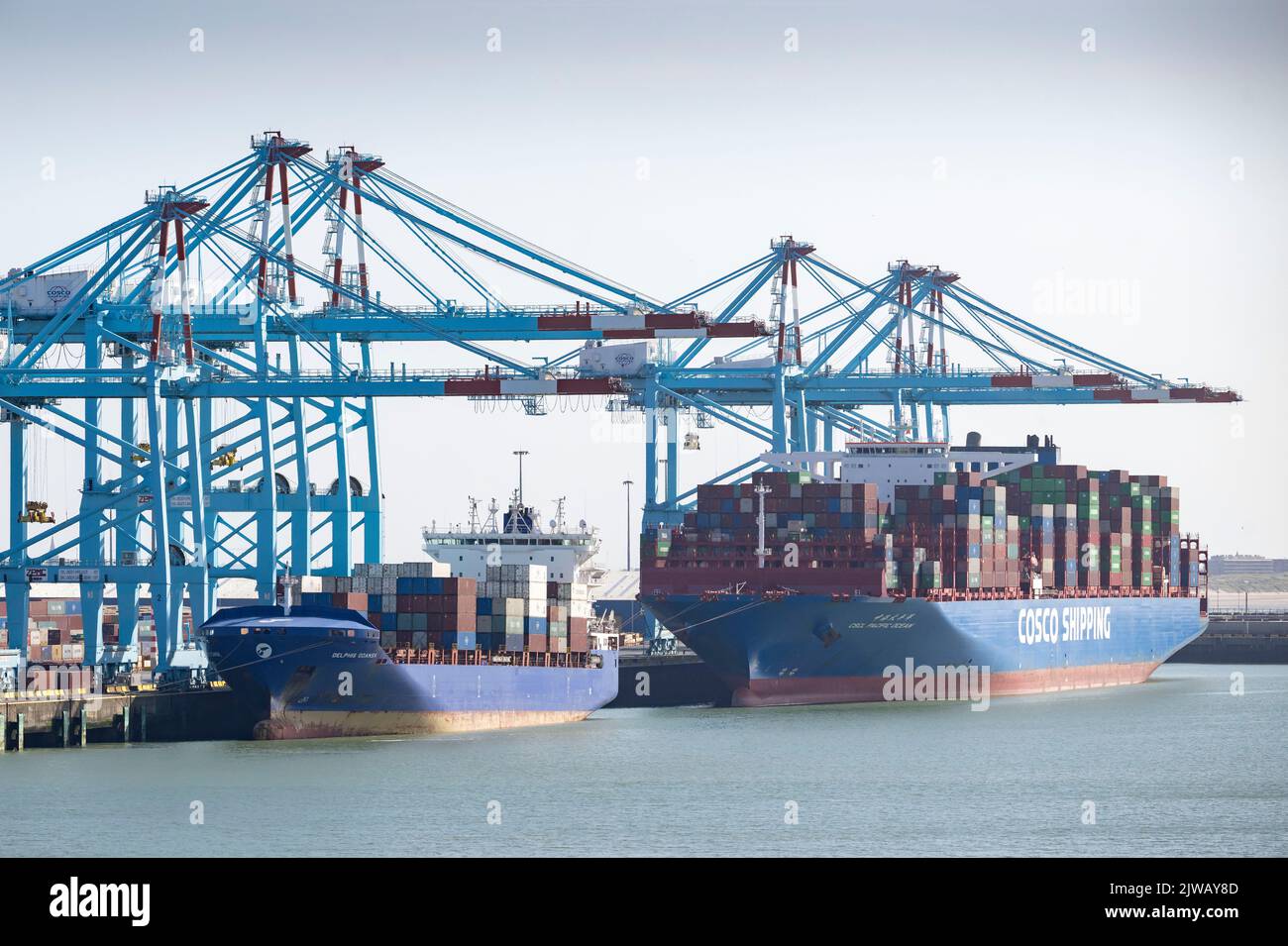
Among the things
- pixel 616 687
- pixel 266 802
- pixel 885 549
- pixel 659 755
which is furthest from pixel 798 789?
pixel 885 549

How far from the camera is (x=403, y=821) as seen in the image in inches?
1270

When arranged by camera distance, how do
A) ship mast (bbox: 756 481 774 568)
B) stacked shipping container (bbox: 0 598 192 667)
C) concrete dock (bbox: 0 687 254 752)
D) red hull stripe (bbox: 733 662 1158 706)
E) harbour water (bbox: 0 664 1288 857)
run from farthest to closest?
stacked shipping container (bbox: 0 598 192 667) < ship mast (bbox: 756 481 774 568) < red hull stripe (bbox: 733 662 1158 706) < concrete dock (bbox: 0 687 254 752) < harbour water (bbox: 0 664 1288 857)

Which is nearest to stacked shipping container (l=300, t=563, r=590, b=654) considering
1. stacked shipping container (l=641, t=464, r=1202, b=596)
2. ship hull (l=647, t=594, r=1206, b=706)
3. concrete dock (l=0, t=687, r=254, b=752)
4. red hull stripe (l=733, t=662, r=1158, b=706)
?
concrete dock (l=0, t=687, r=254, b=752)

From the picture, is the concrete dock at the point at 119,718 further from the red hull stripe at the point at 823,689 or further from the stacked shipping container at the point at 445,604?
the red hull stripe at the point at 823,689

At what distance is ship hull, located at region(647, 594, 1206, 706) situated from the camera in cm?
6038

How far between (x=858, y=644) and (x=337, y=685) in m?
20.2

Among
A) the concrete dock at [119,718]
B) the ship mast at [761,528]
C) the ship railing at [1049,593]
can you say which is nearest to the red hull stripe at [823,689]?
the ship railing at [1049,593]

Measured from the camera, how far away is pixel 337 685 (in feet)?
153

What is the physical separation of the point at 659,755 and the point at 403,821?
1294 centimetres

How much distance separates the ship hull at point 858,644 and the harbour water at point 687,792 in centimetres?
630

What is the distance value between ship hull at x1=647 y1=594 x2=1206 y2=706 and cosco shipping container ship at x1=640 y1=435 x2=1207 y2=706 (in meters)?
0.05

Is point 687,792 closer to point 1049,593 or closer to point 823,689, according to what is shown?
point 823,689

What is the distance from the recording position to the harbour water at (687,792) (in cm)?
3044

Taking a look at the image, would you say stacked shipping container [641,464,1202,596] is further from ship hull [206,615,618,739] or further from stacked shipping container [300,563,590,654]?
ship hull [206,615,618,739]
